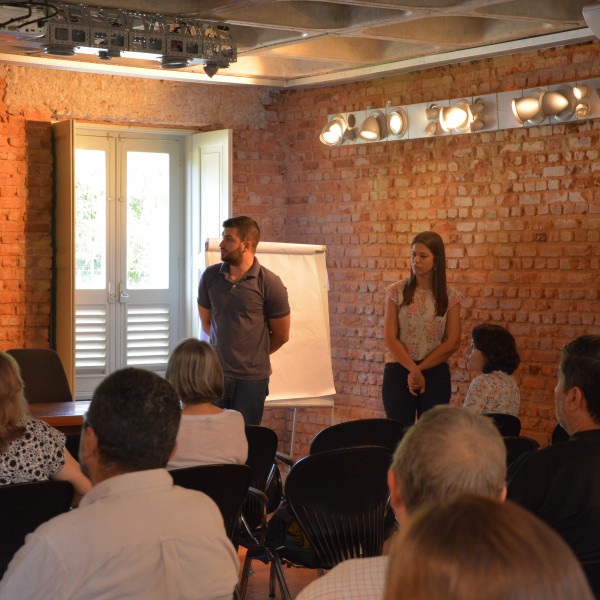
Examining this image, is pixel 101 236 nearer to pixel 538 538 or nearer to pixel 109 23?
pixel 109 23

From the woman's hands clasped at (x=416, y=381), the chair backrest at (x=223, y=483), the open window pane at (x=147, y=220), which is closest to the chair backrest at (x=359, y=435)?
the chair backrest at (x=223, y=483)

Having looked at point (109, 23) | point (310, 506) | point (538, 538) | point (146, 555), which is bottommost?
point (310, 506)

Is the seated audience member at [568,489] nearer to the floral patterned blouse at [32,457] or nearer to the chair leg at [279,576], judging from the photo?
the floral patterned blouse at [32,457]

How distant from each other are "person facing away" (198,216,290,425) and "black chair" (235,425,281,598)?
4.76ft

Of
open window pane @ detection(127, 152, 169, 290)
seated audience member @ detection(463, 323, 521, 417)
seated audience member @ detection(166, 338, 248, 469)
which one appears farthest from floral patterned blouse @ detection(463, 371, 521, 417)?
open window pane @ detection(127, 152, 169, 290)

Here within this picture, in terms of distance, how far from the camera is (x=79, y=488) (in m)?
3.38

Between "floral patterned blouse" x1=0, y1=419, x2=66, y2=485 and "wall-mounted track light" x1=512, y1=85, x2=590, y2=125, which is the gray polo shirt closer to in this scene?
"wall-mounted track light" x1=512, y1=85, x2=590, y2=125

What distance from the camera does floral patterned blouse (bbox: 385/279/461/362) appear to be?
20.9 ft

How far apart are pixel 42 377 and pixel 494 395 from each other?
2.60 meters

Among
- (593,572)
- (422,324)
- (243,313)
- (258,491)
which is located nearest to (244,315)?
(243,313)

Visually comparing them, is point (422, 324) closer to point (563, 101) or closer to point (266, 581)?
point (563, 101)

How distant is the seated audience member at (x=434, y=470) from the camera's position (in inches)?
71.7

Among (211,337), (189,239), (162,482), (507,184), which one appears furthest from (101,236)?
(162,482)

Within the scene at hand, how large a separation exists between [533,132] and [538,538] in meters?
6.39
